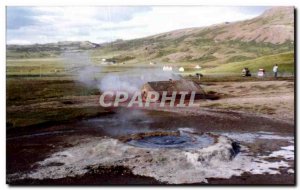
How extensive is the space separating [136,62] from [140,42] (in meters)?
0.71

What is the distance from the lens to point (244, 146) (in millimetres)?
15461

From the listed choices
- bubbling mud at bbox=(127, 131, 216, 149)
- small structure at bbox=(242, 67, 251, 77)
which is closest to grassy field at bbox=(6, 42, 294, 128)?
small structure at bbox=(242, 67, 251, 77)

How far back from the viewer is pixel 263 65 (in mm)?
16250

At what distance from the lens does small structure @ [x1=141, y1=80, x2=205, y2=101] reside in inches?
629

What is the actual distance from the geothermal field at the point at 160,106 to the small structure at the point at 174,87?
0.12 ft

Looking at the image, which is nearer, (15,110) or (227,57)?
(15,110)

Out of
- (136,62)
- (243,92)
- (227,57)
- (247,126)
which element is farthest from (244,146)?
(136,62)

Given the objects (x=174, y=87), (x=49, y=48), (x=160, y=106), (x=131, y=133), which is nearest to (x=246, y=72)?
(x=174, y=87)

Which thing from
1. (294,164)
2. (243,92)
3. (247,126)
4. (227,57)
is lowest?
(294,164)

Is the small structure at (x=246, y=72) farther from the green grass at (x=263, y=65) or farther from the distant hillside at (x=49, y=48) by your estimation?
the distant hillside at (x=49, y=48)

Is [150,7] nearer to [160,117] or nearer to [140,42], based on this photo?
[140,42]

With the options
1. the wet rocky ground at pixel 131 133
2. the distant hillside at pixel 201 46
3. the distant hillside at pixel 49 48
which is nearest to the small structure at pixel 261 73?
the distant hillside at pixel 201 46

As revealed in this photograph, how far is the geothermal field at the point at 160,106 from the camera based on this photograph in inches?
576

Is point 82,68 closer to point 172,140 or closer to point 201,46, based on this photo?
point 172,140
